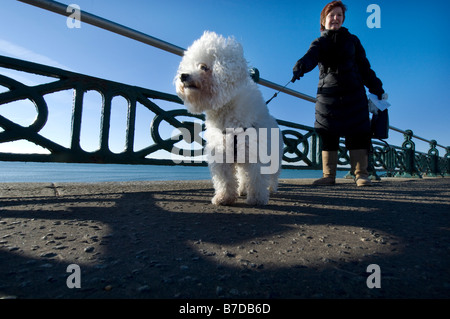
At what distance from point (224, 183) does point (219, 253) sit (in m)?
1.20

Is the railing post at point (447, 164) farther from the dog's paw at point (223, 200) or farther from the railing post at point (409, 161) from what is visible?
the dog's paw at point (223, 200)

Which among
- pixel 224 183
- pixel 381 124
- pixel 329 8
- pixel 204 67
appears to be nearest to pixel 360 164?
pixel 381 124

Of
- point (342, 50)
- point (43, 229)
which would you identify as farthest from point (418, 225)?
point (342, 50)

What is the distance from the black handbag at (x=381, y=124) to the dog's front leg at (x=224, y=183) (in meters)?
2.65

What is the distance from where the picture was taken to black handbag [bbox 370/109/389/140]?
12.0ft

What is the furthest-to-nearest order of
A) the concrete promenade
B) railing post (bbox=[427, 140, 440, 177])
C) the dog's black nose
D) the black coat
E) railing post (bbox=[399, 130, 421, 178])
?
railing post (bbox=[427, 140, 440, 177]) < railing post (bbox=[399, 130, 421, 178]) < the black coat < the dog's black nose < the concrete promenade

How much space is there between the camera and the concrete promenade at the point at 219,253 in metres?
0.73

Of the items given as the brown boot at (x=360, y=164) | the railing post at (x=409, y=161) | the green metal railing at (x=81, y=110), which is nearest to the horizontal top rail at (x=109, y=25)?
the green metal railing at (x=81, y=110)

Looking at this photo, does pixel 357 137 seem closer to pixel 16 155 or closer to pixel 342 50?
pixel 342 50

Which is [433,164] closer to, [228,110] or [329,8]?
[329,8]

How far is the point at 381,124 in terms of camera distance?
3674mm

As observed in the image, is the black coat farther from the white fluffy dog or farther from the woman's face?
the white fluffy dog

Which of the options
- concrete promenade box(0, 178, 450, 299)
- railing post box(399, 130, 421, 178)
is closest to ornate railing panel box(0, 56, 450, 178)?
concrete promenade box(0, 178, 450, 299)

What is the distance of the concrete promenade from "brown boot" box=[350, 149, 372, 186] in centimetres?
199
